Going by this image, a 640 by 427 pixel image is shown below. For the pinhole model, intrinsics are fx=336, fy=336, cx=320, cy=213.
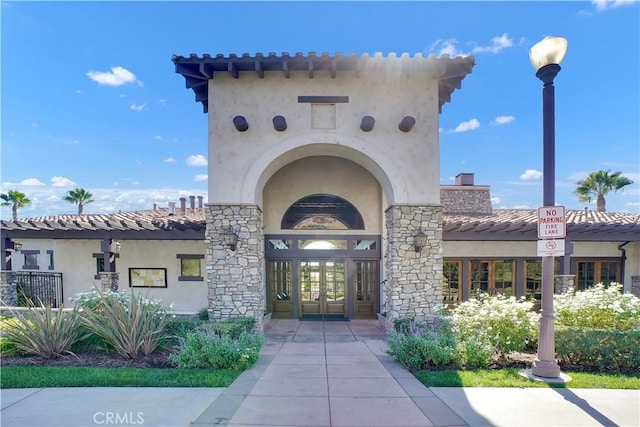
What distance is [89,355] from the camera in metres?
6.79

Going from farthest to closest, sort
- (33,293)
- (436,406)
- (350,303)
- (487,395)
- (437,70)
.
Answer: (33,293), (350,303), (437,70), (487,395), (436,406)

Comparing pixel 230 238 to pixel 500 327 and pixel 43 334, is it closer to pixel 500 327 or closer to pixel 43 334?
pixel 43 334

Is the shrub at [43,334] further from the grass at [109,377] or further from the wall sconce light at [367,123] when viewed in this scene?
the wall sconce light at [367,123]

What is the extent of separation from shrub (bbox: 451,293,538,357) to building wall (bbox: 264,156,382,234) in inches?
197

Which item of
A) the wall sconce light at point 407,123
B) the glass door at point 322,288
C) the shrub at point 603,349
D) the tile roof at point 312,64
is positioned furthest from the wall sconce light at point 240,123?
the shrub at point 603,349

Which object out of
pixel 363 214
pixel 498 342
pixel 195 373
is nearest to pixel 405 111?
pixel 363 214

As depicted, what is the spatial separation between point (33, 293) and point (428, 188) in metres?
14.8

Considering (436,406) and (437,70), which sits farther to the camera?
(437,70)

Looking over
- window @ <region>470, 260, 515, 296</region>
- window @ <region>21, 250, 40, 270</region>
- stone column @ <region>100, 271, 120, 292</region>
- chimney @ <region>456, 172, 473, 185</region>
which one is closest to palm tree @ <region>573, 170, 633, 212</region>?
chimney @ <region>456, 172, 473, 185</region>

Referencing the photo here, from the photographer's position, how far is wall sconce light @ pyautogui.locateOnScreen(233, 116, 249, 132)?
8672 millimetres

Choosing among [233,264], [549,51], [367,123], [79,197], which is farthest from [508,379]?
[79,197]

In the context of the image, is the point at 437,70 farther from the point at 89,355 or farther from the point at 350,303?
the point at 89,355

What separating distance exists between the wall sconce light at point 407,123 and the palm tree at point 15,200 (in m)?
31.5

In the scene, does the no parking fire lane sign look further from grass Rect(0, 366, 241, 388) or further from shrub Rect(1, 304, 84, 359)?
shrub Rect(1, 304, 84, 359)
